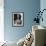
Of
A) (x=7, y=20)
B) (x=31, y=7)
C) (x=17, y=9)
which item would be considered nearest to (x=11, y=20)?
(x=7, y=20)

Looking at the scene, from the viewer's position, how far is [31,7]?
19.0 ft

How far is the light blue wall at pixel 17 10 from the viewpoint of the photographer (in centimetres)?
575

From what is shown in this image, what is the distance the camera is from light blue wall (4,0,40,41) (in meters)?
5.75

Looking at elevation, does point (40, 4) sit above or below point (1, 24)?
above

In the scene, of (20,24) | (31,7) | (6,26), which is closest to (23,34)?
(20,24)

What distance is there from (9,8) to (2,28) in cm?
90

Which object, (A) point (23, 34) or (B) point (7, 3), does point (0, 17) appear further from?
→ (A) point (23, 34)

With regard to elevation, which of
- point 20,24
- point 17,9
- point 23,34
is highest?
point 17,9

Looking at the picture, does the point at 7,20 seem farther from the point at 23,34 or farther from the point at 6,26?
the point at 23,34

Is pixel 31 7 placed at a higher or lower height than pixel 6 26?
higher

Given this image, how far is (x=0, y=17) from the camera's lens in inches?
229

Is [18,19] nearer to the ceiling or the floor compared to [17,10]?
nearer to the floor

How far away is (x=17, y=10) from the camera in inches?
227

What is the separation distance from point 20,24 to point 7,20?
1.89ft
